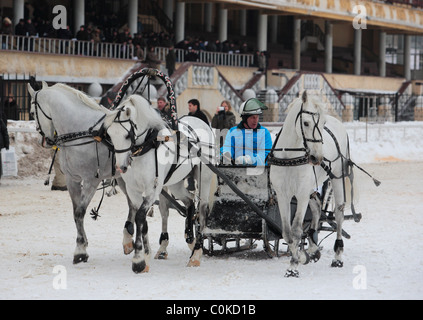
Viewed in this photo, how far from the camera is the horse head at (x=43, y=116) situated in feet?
35.5

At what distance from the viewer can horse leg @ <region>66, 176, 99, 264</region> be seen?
1030cm

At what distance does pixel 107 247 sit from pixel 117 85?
17323 millimetres

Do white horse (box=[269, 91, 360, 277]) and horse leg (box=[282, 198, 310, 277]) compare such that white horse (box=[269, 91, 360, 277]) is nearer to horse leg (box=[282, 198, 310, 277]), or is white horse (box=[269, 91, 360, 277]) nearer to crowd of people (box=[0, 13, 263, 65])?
horse leg (box=[282, 198, 310, 277])

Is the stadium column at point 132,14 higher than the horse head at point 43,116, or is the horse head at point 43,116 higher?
the stadium column at point 132,14

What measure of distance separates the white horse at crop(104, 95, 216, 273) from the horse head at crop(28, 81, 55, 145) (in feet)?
4.64

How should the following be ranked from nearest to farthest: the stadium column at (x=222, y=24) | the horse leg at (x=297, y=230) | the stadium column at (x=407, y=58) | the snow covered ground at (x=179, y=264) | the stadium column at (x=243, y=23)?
the snow covered ground at (x=179, y=264)
the horse leg at (x=297, y=230)
the stadium column at (x=222, y=24)
the stadium column at (x=243, y=23)
the stadium column at (x=407, y=58)

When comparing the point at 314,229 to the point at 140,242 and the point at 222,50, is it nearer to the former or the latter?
the point at 140,242

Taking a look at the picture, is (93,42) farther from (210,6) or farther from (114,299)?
(114,299)

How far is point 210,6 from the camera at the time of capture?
43438 mm

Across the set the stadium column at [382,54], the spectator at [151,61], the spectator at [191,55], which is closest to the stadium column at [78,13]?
the spectator at [151,61]

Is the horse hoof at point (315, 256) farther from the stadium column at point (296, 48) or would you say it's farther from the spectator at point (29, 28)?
the stadium column at point (296, 48)

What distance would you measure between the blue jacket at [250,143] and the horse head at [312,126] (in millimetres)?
1252

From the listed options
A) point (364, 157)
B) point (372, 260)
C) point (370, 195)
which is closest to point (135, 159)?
point (372, 260)

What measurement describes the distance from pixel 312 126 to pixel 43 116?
355cm
